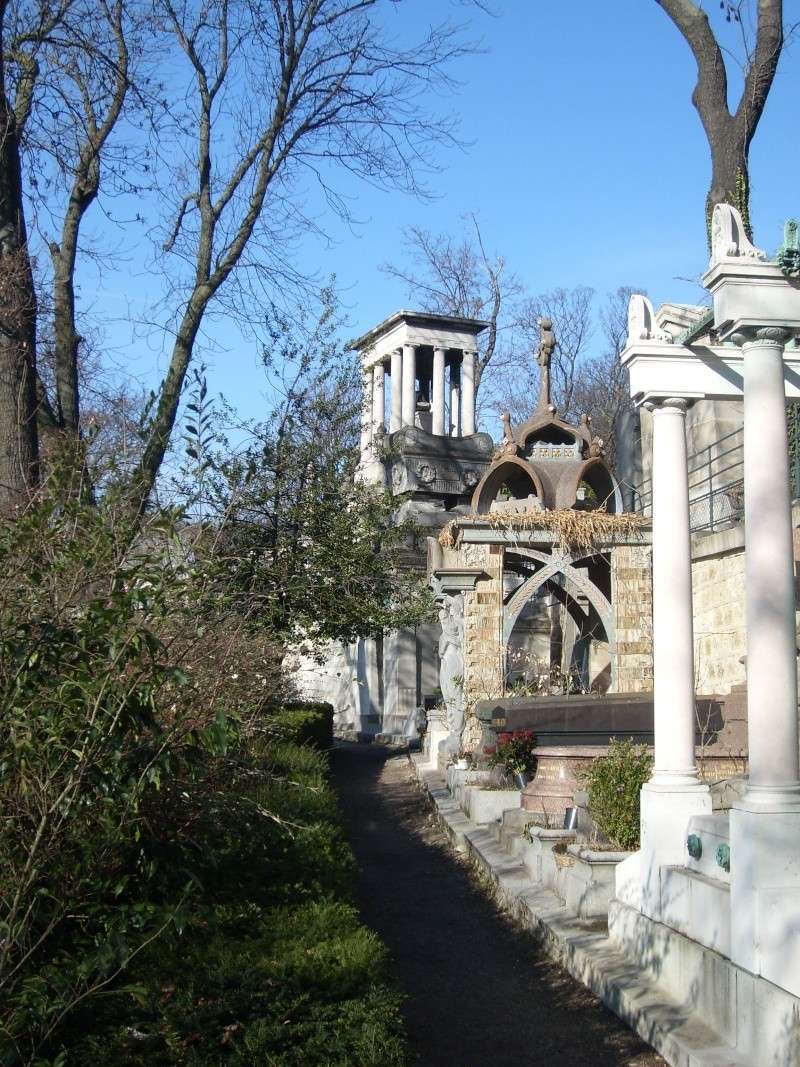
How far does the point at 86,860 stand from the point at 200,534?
5.13 feet

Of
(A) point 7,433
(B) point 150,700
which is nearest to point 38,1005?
(B) point 150,700

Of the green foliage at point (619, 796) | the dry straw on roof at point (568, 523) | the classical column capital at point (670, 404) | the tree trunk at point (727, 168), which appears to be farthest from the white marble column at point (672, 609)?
the dry straw on roof at point (568, 523)

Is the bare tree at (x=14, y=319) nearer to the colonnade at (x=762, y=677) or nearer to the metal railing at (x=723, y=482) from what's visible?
the colonnade at (x=762, y=677)

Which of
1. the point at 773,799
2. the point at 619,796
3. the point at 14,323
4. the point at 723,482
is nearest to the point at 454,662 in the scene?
the point at 723,482

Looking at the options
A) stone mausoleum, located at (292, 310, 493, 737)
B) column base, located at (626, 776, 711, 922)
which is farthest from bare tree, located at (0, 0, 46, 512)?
stone mausoleum, located at (292, 310, 493, 737)

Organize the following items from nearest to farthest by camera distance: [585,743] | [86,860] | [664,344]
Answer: [86,860]
[664,344]
[585,743]

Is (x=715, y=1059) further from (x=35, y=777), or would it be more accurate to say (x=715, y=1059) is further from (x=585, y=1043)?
(x=35, y=777)

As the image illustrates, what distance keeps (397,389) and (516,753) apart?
2353 cm

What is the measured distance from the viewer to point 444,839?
12289mm

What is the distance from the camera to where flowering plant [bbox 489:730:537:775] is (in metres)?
11.6

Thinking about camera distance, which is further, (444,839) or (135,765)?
(444,839)

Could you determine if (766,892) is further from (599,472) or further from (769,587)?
(599,472)

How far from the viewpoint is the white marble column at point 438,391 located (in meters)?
33.8

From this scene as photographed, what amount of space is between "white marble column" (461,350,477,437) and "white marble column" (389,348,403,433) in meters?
1.90
